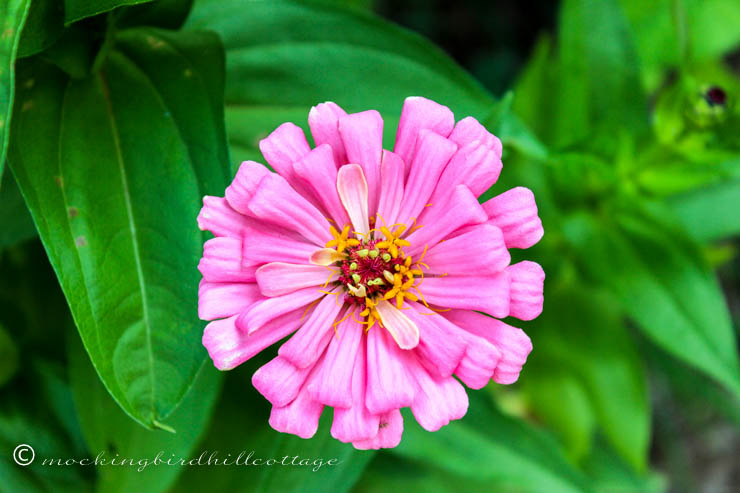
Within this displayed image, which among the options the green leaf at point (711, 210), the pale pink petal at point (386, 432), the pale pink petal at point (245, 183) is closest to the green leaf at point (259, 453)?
the pale pink petal at point (386, 432)

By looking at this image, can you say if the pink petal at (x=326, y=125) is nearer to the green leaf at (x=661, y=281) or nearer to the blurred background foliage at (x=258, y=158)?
the blurred background foliage at (x=258, y=158)

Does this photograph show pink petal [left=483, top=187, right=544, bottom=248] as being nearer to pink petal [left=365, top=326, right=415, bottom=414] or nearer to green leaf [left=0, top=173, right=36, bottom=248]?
pink petal [left=365, top=326, right=415, bottom=414]

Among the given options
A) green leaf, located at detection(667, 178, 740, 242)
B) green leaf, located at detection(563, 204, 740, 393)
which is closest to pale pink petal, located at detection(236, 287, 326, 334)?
green leaf, located at detection(563, 204, 740, 393)

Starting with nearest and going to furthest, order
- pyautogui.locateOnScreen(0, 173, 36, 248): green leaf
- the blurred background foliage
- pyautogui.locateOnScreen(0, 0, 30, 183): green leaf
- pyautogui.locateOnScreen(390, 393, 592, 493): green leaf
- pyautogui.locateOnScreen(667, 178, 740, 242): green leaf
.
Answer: pyautogui.locateOnScreen(0, 0, 30, 183): green leaf, the blurred background foliage, pyautogui.locateOnScreen(0, 173, 36, 248): green leaf, pyautogui.locateOnScreen(390, 393, 592, 493): green leaf, pyautogui.locateOnScreen(667, 178, 740, 242): green leaf

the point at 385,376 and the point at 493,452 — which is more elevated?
the point at 385,376

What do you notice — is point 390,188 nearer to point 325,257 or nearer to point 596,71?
point 325,257

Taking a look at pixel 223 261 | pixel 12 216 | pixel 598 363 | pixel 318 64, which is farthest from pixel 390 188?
pixel 598 363
